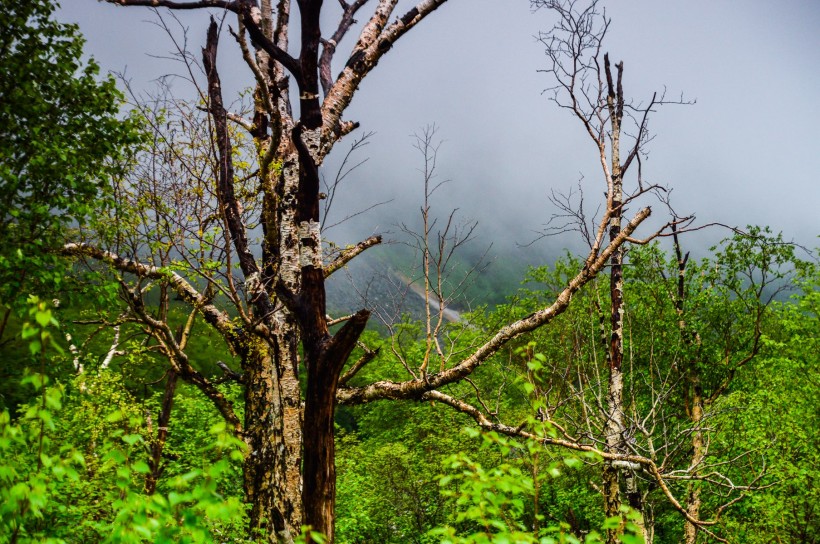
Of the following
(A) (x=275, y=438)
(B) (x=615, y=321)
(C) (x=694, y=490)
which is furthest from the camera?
(C) (x=694, y=490)

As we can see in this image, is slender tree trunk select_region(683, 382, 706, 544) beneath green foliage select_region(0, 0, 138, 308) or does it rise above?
beneath

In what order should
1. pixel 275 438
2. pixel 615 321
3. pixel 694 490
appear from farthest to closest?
pixel 694 490
pixel 615 321
pixel 275 438

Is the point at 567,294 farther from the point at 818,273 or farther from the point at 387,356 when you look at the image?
the point at 387,356

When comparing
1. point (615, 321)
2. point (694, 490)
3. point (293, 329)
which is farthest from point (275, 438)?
point (694, 490)

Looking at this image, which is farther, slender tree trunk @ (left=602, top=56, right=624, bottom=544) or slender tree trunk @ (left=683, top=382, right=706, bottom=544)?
slender tree trunk @ (left=683, top=382, right=706, bottom=544)

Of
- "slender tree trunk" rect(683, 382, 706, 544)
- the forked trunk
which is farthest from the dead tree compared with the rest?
"slender tree trunk" rect(683, 382, 706, 544)

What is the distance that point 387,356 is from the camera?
118 feet

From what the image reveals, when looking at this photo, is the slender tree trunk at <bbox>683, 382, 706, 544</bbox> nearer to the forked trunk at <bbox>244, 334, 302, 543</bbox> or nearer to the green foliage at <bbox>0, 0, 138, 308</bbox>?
the forked trunk at <bbox>244, 334, 302, 543</bbox>

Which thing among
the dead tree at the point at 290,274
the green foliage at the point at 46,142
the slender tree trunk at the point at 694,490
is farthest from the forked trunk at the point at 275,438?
the slender tree trunk at the point at 694,490

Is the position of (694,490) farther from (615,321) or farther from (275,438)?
(275,438)

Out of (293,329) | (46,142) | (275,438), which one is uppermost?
(46,142)

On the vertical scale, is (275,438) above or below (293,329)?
below

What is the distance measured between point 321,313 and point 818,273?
24.7 meters

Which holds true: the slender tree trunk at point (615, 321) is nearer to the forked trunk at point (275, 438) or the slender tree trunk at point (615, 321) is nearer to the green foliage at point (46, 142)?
the forked trunk at point (275, 438)
